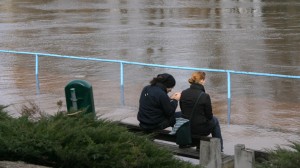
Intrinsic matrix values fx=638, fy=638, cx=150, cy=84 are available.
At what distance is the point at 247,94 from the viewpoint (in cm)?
1447

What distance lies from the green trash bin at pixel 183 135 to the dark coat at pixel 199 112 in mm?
372

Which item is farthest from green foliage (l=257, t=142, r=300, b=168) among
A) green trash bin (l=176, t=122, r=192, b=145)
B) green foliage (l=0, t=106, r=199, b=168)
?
green trash bin (l=176, t=122, r=192, b=145)

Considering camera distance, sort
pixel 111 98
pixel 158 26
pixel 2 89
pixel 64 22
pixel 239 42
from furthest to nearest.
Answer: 1. pixel 64 22
2. pixel 158 26
3. pixel 239 42
4. pixel 2 89
5. pixel 111 98

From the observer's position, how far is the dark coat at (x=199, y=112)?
8164mm

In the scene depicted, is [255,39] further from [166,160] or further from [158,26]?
[166,160]

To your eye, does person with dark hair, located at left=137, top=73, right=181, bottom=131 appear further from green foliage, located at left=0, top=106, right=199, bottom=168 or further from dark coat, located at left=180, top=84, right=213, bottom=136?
green foliage, located at left=0, top=106, right=199, bottom=168

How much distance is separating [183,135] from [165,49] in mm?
15927

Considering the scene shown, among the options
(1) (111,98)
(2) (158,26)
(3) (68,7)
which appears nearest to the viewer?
(1) (111,98)

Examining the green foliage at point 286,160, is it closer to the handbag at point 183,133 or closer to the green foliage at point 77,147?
A: the green foliage at point 77,147

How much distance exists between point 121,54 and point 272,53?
17.1ft

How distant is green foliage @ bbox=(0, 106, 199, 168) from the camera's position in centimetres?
567

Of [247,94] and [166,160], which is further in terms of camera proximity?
[247,94]

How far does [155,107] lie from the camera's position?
8391 mm

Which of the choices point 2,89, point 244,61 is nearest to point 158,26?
point 244,61
